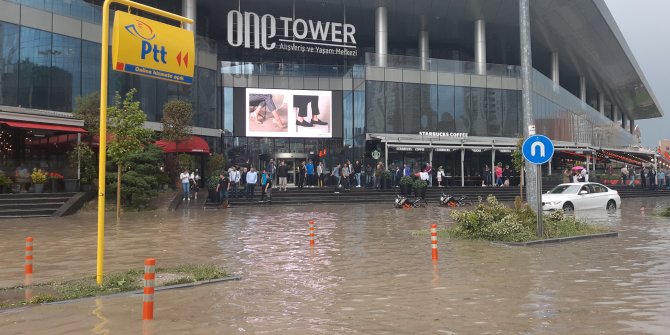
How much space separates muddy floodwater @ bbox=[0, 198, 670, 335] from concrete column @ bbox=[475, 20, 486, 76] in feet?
89.2

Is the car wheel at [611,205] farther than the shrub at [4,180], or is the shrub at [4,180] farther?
the car wheel at [611,205]

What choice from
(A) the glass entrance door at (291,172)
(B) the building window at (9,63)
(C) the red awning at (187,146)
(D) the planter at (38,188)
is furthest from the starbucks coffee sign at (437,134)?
(B) the building window at (9,63)

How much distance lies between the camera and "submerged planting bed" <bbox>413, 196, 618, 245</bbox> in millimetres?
12719

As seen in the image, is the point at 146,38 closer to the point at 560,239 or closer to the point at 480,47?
the point at 560,239

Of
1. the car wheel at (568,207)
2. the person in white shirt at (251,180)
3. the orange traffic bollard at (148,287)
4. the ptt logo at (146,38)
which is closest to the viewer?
the orange traffic bollard at (148,287)

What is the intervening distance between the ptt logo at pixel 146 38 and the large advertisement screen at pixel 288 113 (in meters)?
30.7

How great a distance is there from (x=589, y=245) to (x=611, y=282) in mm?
4457

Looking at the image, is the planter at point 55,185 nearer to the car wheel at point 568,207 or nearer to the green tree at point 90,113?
the green tree at point 90,113

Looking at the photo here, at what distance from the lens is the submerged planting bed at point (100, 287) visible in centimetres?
728

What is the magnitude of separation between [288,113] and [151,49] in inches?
1227

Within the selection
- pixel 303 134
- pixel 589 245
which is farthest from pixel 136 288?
pixel 303 134

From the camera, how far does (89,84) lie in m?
29.9

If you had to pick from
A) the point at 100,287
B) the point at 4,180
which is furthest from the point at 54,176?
the point at 100,287

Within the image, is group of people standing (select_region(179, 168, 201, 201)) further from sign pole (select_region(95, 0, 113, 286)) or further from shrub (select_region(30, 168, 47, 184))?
sign pole (select_region(95, 0, 113, 286))
